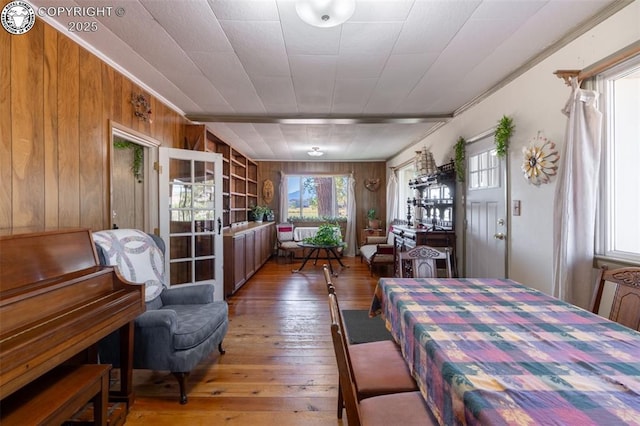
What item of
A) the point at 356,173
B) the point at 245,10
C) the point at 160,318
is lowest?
the point at 160,318

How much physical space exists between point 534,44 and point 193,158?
11.8 feet

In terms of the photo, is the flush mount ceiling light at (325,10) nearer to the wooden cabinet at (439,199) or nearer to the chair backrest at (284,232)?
the wooden cabinet at (439,199)

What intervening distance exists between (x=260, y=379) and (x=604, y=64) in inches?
122

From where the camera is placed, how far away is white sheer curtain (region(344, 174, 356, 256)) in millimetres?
7316

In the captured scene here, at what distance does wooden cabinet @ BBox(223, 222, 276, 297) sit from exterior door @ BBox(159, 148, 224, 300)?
355 mm

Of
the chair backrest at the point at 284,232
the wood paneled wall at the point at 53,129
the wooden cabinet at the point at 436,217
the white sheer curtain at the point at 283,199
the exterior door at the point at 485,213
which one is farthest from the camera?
the white sheer curtain at the point at 283,199

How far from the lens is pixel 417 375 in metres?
1.15

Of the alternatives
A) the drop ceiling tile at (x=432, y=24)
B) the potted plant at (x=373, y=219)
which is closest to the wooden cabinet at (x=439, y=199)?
the drop ceiling tile at (x=432, y=24)

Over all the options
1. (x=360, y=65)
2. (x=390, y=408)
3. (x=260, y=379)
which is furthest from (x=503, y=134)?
(x=260, y=379)

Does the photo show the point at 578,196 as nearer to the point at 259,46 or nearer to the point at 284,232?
the point at 259,46

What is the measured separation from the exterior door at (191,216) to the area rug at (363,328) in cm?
173

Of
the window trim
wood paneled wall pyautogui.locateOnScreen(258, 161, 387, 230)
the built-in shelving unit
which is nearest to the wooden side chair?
wood paneled wall pyautogui.locateOnScreen(258, 161, 387, 230)

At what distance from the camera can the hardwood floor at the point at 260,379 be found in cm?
173

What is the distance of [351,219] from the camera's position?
7344mm
